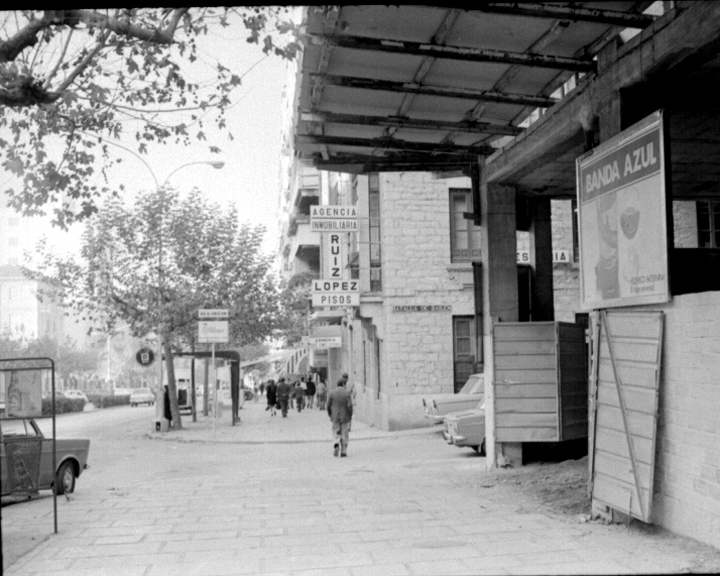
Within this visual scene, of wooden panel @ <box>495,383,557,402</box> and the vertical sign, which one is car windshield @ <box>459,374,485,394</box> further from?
the vertical sign

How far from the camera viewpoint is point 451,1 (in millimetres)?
3758

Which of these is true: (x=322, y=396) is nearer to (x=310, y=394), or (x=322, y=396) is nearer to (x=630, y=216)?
(x=310, y=394)

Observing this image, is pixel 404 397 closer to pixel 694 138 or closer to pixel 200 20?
pixel 694 138

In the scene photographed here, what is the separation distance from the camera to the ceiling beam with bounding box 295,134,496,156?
12.2 metres

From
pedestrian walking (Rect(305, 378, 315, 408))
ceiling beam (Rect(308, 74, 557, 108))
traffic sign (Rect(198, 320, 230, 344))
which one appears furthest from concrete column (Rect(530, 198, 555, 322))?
pedestrian walking (Rect(305, 378, 315, 408))

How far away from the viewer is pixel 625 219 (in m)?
8.59

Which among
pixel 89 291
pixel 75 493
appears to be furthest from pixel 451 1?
pixel 89 291

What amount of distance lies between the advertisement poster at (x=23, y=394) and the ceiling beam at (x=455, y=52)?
17.4ft

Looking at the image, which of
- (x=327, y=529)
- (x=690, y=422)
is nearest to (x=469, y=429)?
(x=327, y=529)

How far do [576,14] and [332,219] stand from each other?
1412 cm

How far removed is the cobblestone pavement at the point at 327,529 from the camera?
24.4 feet

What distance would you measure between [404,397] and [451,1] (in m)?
22.2

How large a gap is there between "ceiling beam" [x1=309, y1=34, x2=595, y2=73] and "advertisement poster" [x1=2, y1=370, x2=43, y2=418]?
531 cm

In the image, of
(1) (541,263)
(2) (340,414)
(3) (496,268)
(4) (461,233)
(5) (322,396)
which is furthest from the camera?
(5) (322,396)
